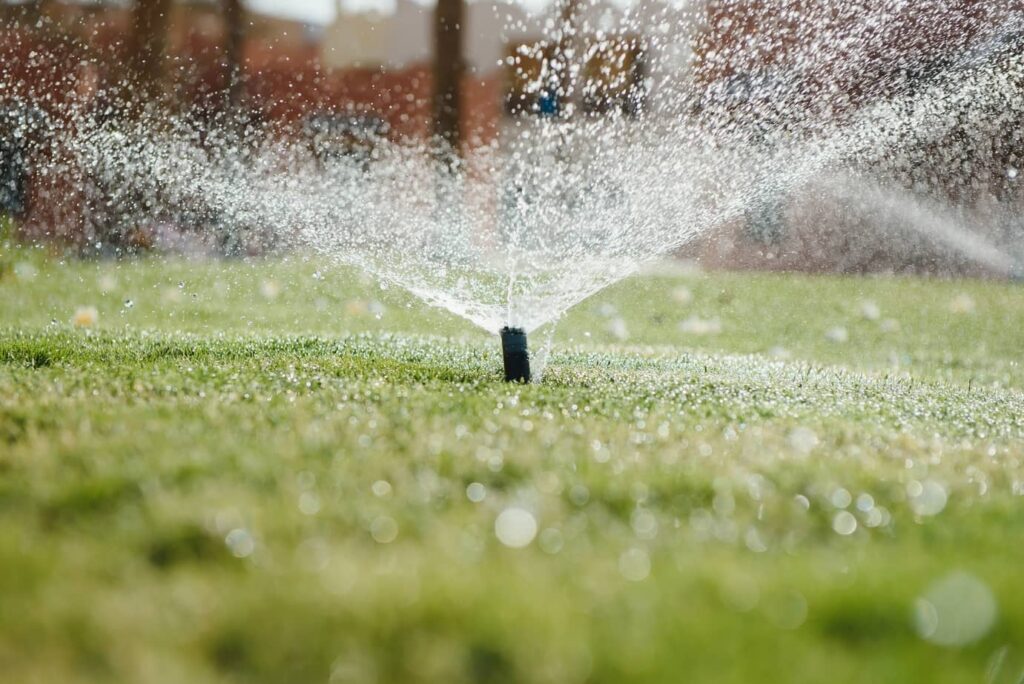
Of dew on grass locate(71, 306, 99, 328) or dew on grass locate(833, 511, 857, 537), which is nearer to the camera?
dew on grass locate(833, 511, 857, 537)

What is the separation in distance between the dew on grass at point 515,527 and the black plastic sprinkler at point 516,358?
2006mm

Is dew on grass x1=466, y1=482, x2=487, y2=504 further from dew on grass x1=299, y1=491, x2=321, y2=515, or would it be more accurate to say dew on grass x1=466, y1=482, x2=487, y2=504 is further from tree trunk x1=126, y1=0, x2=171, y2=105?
tree trunk x1=126, y1=0, x2=171, y2=105

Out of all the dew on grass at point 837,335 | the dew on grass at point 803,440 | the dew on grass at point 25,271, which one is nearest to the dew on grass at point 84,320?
the dew on grass at point 25,271

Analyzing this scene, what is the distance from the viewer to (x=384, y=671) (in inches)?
47.9

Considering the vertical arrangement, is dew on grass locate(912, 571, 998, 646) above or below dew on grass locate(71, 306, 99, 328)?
below

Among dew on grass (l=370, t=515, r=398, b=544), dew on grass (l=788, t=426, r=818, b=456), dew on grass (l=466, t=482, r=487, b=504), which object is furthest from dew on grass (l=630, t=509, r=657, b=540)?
dew on grass (l=788, t=426, r=818, b=456)

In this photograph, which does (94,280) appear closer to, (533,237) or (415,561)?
(533,237)

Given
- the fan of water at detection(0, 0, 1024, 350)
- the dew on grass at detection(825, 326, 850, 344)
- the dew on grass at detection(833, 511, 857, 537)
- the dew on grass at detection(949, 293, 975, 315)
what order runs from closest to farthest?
the dew on grass at detection(833, 511, 857, 537), the dew on grass at detection(825, 326, 850, 344), the dew on grass at detection(949, 293, 975, 315), the fan of water at detection(0, 0, 1024, 350)

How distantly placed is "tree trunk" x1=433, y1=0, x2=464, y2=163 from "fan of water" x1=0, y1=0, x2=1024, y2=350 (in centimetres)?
30

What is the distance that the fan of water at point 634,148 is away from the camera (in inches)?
364

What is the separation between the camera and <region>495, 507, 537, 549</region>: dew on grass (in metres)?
1.73

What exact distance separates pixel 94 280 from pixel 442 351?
475 cm

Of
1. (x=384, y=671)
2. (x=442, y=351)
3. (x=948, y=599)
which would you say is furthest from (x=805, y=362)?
(x=384, y=671)

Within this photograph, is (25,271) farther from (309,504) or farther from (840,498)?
(840,498)
